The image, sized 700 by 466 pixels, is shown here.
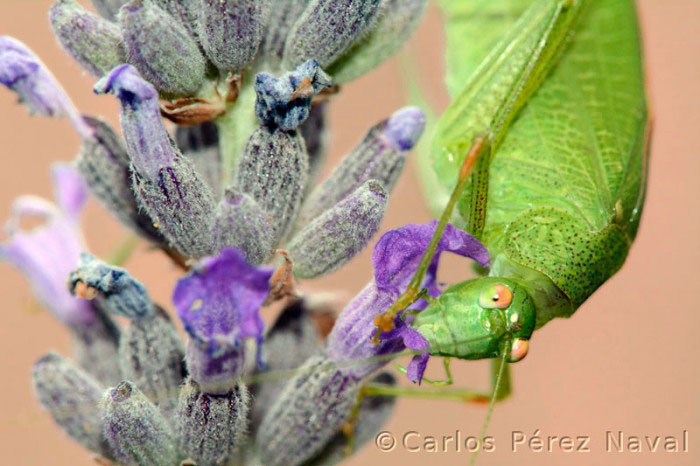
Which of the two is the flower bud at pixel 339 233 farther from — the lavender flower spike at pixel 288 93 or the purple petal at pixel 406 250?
the lavender flower spike at pixel 288 93

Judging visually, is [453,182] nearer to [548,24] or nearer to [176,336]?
[548,24]

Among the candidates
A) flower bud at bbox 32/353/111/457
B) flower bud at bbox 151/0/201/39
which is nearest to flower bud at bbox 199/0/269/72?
flower bud at bbox 151/0/201/39

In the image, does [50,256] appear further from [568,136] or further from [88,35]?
[568,136]

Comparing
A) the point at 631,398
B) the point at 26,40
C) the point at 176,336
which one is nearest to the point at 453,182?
the point at 176,336

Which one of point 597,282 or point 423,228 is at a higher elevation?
point 423,228

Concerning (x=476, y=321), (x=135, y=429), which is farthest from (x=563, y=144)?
(x=135, y=429)

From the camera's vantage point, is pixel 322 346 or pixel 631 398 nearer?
pixel 322 346
